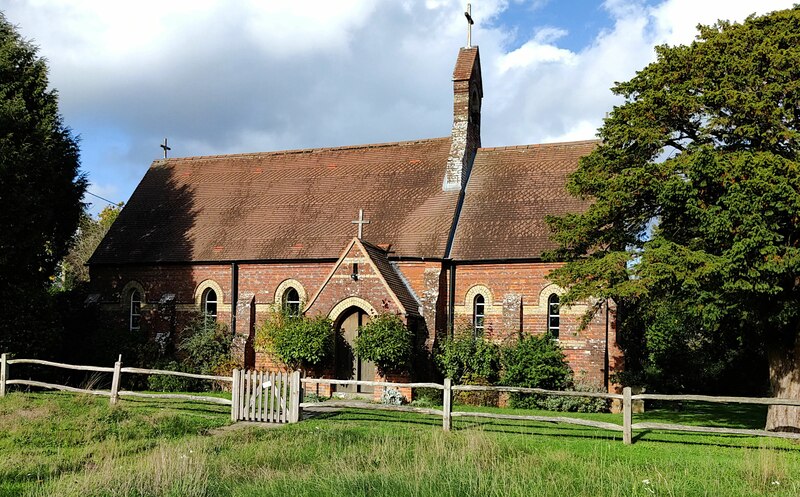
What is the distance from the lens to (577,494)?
401 inches

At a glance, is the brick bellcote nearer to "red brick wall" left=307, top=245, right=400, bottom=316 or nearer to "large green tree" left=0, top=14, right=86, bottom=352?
"red brick wall" left=307, top=245, right=400, bottom=316

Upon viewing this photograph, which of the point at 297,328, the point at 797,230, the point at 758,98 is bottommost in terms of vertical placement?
the point at 297,328

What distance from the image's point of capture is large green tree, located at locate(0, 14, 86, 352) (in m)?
24.0

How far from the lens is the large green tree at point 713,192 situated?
51.9ft

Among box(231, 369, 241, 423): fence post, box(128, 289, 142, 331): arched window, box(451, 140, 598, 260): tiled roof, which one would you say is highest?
box(451, 140, 598, 260): tiled roof

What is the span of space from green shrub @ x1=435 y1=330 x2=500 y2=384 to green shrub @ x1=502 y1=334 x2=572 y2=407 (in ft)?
1.66

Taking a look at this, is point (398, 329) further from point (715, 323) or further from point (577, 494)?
point (577, 494)

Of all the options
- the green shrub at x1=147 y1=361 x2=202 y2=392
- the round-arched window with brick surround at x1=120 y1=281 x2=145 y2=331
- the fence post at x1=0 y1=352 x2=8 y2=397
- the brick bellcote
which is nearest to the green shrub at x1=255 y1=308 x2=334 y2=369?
the green shrub at x1=147 y1=361 x2=202 y2=392

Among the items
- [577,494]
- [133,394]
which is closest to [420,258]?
[133,394]

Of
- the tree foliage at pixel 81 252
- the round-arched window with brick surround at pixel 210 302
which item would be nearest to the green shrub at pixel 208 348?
the round-arched window with brick surround at pixel 210 302

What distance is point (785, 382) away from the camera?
17.9 m

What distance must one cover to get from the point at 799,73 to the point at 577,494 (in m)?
11.8

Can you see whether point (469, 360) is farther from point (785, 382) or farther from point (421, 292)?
point (785, 382)

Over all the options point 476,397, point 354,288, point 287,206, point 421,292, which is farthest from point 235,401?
point 287,206
